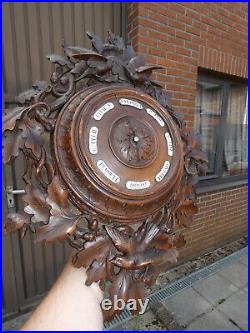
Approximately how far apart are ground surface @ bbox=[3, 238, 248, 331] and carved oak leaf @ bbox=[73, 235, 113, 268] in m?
1.74

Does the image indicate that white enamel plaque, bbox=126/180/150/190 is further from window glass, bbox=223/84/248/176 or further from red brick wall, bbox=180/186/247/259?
window glass, bbox=223/84/248/176

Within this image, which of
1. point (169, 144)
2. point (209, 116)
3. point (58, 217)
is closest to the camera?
point (58, 217)

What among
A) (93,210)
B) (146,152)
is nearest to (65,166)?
(93,210)

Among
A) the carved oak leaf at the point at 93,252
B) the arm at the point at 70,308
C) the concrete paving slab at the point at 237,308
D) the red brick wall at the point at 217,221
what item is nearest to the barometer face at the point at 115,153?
the carved oak leaf at the point at 93,252

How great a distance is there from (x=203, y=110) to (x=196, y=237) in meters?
1.82

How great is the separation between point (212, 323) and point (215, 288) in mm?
540

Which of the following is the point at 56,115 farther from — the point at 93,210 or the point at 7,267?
the point at 7,267

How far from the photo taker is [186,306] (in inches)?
99.9

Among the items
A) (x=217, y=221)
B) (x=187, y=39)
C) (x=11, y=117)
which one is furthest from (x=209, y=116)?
(x=11, y=117)

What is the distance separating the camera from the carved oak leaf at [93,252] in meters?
0.92

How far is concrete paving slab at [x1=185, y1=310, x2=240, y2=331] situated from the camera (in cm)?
229

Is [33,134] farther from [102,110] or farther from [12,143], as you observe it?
[102,110]

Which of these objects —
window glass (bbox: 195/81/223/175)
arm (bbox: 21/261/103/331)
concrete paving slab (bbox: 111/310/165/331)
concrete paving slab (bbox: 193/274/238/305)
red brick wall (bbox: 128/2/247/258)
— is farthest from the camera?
window glass (bbox: 195/81/223/175)

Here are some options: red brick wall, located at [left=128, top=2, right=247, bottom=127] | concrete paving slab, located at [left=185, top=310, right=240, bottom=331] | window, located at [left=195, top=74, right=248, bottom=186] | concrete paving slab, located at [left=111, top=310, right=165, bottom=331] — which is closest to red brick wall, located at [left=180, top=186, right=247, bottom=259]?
window, located at [left=195, top=74, right=248, bottom=186]
